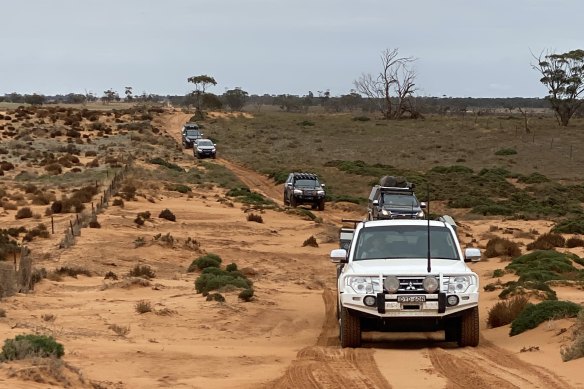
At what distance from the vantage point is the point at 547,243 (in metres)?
28.8

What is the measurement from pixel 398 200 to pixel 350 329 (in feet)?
58.8

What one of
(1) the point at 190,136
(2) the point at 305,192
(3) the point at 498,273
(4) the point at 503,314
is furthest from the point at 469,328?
(1) the point at 190,136

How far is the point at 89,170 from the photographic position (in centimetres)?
5244

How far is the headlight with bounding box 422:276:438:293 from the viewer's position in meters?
11.4

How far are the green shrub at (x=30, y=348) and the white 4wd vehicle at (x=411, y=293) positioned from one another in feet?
12.8

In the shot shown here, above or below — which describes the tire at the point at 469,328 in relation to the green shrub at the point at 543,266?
above

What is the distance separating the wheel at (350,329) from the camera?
11.9 meters

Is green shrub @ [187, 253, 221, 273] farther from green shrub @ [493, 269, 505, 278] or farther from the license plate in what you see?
the license plate

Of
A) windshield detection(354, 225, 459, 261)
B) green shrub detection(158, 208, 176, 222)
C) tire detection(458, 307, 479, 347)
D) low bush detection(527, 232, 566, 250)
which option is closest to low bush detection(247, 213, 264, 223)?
green shrub detection(158, 208, 176, 222)

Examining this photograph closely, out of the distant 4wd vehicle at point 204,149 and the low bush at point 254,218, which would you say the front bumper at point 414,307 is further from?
the distant 4wd vehicle at point 204,149

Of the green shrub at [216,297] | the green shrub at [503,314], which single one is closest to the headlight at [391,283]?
the green shrub at [503,314]

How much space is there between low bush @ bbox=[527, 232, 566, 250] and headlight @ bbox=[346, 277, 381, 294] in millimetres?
17722

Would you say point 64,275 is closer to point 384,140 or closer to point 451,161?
point 451,161

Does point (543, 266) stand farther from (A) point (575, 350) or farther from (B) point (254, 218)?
(B) point (254, 218)
